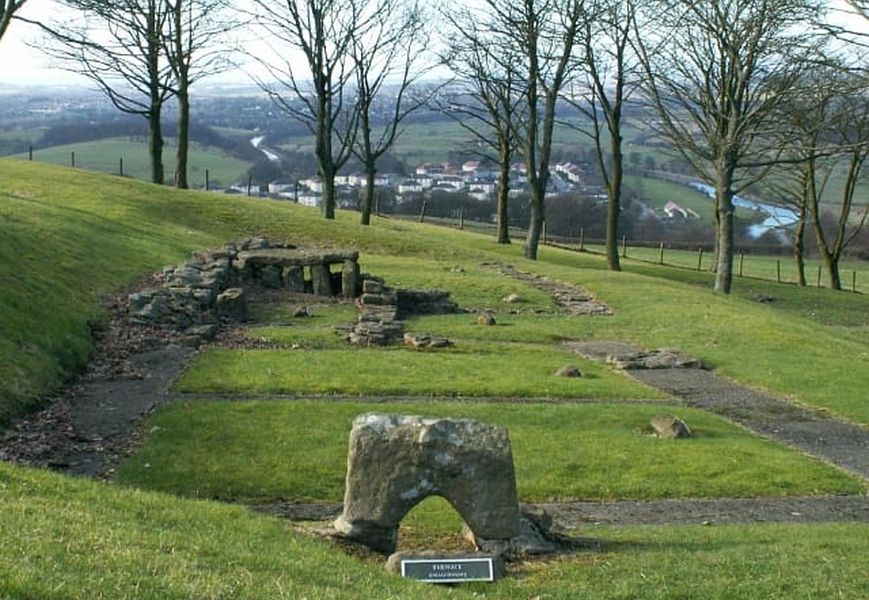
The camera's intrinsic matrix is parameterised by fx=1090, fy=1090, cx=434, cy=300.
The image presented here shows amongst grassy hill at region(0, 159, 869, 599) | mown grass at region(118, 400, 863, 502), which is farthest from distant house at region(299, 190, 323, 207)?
mown grass at region(118, 400, 863, 502)

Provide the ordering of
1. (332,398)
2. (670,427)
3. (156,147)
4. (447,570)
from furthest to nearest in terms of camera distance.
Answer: (156,147)
(332,398)
(670,427)
(447,570)

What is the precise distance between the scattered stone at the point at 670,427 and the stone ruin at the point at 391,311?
28.4 ft

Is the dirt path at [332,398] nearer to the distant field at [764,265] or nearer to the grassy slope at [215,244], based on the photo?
the grassy slope at [215,244]

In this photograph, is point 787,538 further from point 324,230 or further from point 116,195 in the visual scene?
point 116,195

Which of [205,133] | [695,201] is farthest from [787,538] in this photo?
[205,133]

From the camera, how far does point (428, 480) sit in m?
10.9

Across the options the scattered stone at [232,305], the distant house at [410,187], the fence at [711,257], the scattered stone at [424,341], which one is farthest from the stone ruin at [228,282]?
the distant house at [410,187]

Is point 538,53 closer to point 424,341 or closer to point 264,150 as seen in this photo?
point 424,341

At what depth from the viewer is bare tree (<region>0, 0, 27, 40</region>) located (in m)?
34.6

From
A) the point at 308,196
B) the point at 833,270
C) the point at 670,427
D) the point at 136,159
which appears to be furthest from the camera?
the point at 136,159

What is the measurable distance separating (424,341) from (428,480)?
49.5 ft

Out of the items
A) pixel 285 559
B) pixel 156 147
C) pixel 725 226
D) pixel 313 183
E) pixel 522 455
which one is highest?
pixel 156 147

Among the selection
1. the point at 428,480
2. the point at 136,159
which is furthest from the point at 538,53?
the point at 136,159

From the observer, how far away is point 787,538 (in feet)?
38.8
